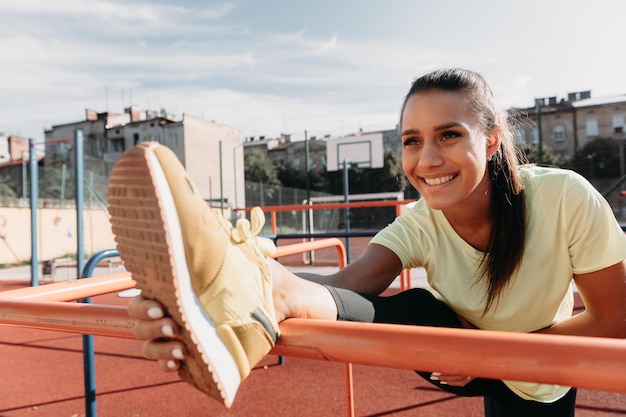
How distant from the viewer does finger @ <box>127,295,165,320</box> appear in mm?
533

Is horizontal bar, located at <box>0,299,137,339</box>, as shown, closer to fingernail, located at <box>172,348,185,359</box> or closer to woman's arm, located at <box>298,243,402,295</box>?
fingernail, located at <box>172,348,185,359</box>

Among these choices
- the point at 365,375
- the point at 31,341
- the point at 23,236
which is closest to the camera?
the point at 365,375

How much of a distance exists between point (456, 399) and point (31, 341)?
3002 mm

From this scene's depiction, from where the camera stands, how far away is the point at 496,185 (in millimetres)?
1027

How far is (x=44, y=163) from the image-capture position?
2406 cm

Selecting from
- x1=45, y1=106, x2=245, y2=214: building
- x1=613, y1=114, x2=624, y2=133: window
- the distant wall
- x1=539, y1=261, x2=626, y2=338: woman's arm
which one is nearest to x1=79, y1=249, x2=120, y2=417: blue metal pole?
x1=539, y1=261, x2=626, y2=338: woman's arm

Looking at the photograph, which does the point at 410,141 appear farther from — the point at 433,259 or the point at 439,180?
the point at 433,259

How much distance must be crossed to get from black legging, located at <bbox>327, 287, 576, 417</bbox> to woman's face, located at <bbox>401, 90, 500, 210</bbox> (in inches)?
8.4

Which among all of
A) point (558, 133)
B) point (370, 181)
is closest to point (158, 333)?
point (370, 181)

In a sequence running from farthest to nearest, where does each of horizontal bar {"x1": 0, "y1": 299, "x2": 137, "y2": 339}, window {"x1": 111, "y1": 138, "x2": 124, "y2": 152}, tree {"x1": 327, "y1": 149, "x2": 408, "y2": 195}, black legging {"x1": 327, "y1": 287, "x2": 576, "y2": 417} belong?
window {"x1": 111, "y1": 138, "x2": 124, "y2": 152} → tree {"x1": 327, "y1": 149, "x2": 408, "y2": 195} → black legging {"x1": 327, "y1": 287, "x2": 576, "y2": 417} → horizontal bar {"x1": 0, "y1": 299, "x2": 137, "y2": 339}

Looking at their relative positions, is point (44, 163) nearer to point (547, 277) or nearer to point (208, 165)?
point (208, 165)

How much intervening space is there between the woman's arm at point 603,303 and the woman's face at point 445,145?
0.94 feet

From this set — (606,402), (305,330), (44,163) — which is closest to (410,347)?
(305,330)

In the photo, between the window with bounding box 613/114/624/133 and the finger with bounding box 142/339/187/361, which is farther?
the window with bounding box 613/114/624/133
